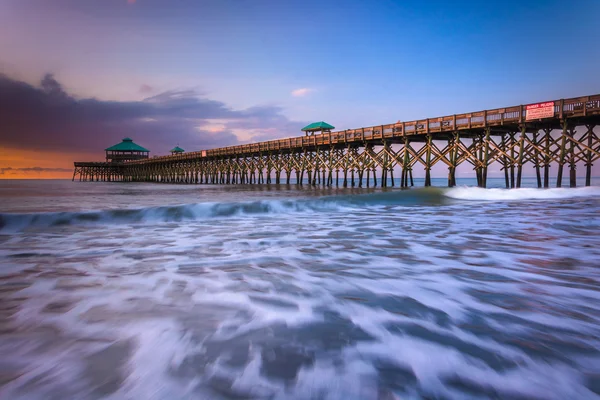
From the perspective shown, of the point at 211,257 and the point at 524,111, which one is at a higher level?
the point at 524,111

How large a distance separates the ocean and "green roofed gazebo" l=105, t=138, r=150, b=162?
290 ft

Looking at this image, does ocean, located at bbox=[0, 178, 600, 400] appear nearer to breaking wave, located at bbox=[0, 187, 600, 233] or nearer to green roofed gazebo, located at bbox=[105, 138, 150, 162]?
breaking wave, located at bbox=[0, 187, 600, 233]

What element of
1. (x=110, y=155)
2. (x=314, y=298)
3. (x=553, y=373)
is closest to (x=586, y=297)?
(x=553, y=373)

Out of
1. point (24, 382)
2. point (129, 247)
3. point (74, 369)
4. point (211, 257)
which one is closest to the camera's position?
point (24, 382)

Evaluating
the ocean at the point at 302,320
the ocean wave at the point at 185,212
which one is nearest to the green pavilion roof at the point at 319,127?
the ocean wave at the point at 185,212

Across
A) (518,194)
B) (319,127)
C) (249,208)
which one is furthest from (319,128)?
(249,208)

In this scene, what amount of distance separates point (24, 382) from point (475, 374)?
2.34 meters

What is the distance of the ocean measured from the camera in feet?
5.59

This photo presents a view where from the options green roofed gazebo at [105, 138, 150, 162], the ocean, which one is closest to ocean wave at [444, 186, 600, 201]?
the ocean

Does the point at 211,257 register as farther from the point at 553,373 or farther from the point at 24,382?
the point at 553,373

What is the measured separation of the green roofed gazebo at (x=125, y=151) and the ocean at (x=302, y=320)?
88.3 m

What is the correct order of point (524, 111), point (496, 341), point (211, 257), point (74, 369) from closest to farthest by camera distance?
point (74, 369) → point (496, 341) → point (211, 257) → point (524, 111)

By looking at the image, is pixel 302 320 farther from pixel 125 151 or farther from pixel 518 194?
pixel 125 151

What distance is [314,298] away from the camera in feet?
9.81
